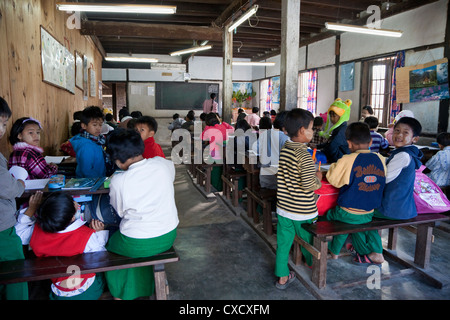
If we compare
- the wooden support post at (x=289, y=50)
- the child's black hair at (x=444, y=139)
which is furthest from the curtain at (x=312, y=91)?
the child's black hair at (x=444, y=139)

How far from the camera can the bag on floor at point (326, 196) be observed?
101 inches

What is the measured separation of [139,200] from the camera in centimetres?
181

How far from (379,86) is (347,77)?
0.83m

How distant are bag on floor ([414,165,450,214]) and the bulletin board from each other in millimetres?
4090

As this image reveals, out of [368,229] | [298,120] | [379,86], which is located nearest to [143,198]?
[298,120]

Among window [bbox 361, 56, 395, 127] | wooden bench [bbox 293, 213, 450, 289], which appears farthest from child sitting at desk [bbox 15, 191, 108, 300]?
window [bbox 361, 56, 395, 127]

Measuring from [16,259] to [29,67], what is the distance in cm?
228

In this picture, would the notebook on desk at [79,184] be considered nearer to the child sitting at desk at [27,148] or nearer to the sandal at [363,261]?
the child sitting at desk at [27,148]

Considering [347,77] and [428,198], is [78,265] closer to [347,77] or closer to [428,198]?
[428,198]

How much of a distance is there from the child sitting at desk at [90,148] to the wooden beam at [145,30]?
4.38 meters
